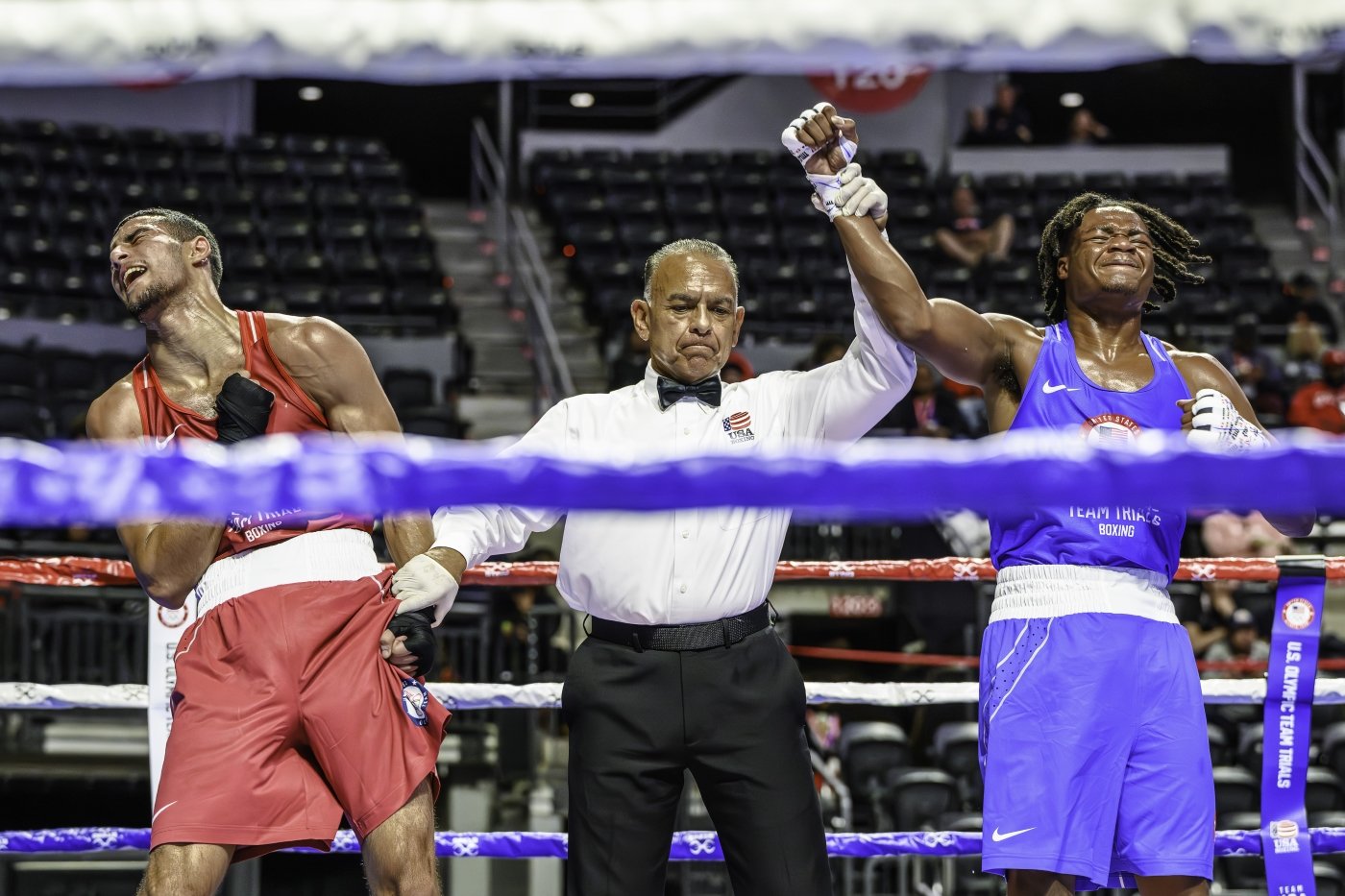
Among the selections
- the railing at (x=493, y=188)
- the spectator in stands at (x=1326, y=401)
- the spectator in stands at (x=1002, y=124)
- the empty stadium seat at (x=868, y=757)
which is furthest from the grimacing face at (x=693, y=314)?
the spectator in stands at (x=1002, y=124)

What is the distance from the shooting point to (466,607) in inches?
231

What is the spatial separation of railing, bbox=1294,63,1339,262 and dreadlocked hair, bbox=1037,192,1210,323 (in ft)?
34.3

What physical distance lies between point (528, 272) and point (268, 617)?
962 centimetres

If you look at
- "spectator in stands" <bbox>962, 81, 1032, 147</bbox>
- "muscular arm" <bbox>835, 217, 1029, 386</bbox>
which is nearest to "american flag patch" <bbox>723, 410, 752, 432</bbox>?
"muscular arm" <bbox>835, 217, 1029, 386</bbox>

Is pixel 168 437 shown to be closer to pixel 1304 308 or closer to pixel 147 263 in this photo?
pixel 147 263

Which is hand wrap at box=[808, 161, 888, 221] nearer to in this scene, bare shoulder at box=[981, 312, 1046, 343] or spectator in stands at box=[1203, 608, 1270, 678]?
bare shoulder at box=[981, 312, 1046, 343]

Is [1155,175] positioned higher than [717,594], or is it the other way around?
[1155,175]

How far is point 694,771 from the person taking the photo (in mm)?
2523

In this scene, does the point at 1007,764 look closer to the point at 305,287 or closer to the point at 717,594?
the point at 717,594

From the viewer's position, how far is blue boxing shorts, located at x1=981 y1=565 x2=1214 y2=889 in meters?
2.34

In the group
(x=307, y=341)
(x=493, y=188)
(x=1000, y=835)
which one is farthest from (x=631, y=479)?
(x=493, y=188)

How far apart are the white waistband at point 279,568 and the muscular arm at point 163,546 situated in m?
0.03

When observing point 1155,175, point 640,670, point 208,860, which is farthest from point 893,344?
point 1155,175

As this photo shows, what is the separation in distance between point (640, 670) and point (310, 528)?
1.97 feet
